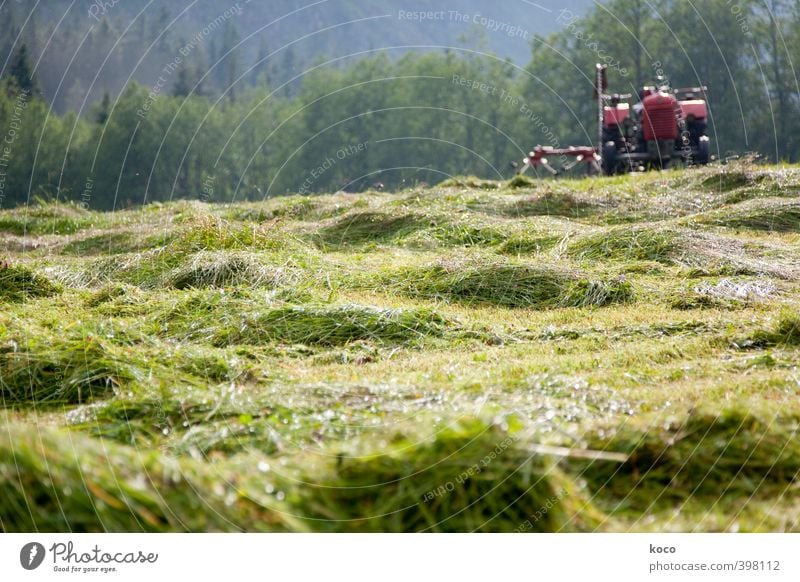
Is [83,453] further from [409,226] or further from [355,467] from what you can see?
[409,226]

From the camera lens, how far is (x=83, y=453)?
3236mm

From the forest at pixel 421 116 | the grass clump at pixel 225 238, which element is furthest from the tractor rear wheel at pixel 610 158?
the forest at pixel 421 116

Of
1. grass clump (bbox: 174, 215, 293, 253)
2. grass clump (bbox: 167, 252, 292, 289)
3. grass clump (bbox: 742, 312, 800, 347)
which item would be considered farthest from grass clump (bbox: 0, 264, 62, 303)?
grass clump (bbox: 742, 312, 800, 347)

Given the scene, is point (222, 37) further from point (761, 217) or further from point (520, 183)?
point (761, 217)

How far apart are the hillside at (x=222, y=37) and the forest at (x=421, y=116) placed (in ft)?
15.7

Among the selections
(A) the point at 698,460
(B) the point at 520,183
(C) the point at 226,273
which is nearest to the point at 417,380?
(A) the point at 698,460

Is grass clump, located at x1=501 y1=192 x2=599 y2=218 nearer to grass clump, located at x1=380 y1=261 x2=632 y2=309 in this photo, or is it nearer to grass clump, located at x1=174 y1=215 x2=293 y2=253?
grass clump, located at x1=174 y1=215 x2=293 y2=253

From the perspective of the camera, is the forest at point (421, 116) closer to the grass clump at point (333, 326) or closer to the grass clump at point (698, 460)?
the grass clump at point (333, 326)

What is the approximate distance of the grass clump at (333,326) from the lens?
6.39 m

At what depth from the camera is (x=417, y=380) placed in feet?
16.9

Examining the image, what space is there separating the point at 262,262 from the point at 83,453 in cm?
544

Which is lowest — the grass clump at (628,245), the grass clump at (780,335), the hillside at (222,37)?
the grass clump at (780,335)
